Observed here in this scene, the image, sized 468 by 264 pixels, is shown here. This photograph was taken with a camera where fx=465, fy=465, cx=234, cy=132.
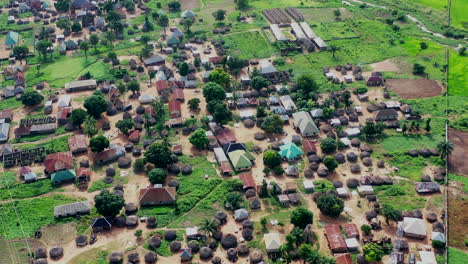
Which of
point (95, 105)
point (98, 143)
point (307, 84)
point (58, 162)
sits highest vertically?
point (95, 105)

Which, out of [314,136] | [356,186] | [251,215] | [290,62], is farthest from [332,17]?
[251,215]

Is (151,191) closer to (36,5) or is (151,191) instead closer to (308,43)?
(308,43)

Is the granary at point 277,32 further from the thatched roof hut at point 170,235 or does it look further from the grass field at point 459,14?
the thatched roof hut at point 170,235

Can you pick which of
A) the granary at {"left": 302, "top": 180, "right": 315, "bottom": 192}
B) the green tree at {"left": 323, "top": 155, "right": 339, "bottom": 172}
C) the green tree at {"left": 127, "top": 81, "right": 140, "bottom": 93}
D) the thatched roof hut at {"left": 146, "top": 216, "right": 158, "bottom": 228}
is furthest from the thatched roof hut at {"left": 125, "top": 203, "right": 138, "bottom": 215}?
the green tree at {"left": 127, "top": 81, "right": 140, "bottom": 93}

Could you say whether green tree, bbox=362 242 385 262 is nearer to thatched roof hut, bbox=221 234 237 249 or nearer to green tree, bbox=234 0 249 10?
thatched roof hut, bbox=221 234 237 249

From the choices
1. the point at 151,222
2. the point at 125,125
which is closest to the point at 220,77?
the point at 125,125

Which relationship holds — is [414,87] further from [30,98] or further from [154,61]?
[30,98]
